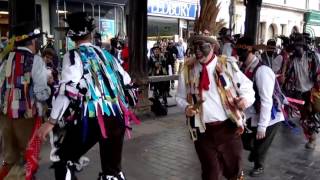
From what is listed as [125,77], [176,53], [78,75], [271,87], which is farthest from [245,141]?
[176,53]

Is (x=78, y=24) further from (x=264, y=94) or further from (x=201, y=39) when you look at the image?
(x=264, y=94)

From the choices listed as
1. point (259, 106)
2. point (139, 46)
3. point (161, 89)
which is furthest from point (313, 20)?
point (259, 106)

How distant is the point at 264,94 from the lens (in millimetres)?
4832

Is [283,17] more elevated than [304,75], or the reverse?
[283,17]

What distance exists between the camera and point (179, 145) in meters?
6.95

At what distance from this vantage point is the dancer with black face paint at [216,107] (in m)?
3.85

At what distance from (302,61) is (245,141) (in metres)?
2.32

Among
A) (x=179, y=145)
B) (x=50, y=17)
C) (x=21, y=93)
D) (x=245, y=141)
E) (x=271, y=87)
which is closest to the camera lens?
(x=21, y=93)

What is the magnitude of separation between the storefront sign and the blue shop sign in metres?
3.47

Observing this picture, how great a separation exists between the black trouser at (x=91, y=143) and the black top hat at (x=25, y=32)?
1212 mm

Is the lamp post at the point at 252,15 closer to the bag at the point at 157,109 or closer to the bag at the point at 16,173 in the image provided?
the bag at the point at 157,109

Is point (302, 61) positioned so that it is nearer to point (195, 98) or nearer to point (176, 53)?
point (195, 98)

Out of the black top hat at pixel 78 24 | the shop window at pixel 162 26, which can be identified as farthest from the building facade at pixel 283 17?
the black top hat at pixel 78 24

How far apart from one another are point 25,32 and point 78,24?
1.25 meters
